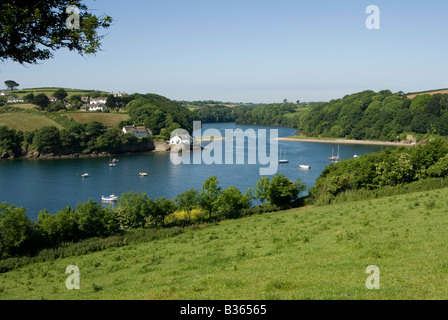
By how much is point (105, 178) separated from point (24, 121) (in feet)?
210

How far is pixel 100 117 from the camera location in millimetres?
132875

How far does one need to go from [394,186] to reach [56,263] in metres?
33.1

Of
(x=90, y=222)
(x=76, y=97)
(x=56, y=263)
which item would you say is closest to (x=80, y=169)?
(x=90, y=222)

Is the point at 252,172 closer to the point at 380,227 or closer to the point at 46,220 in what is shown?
the point at 46,220

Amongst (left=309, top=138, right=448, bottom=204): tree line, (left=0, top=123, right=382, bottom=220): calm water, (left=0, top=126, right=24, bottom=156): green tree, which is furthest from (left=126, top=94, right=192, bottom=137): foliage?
(left=309, top=138, right=448, bottom=204): tree line

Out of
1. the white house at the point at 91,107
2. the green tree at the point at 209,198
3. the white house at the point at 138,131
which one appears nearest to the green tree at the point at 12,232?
the green tree at the point at 209,198

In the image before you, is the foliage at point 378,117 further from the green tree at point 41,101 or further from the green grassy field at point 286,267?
the green grassy field at point 286,267

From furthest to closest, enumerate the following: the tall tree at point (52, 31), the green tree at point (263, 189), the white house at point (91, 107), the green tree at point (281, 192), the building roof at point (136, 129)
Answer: the white house at point (91, 107) → the building roof at point (136, 129) → the green tree at point (263, 189) → the green tree at point (281, 192) → the tall tree at point (52, 31)

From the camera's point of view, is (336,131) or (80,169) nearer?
Answer: (80,169)

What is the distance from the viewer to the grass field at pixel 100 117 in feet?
420

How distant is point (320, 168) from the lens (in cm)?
8131

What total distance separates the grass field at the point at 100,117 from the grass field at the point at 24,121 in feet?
29.1

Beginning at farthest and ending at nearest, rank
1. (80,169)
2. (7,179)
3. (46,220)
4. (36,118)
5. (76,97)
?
(76,97) → (36,118) → (80,169) → (7,179) → (46,220)

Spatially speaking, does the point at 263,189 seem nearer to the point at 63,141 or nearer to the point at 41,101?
the point at 63,141
